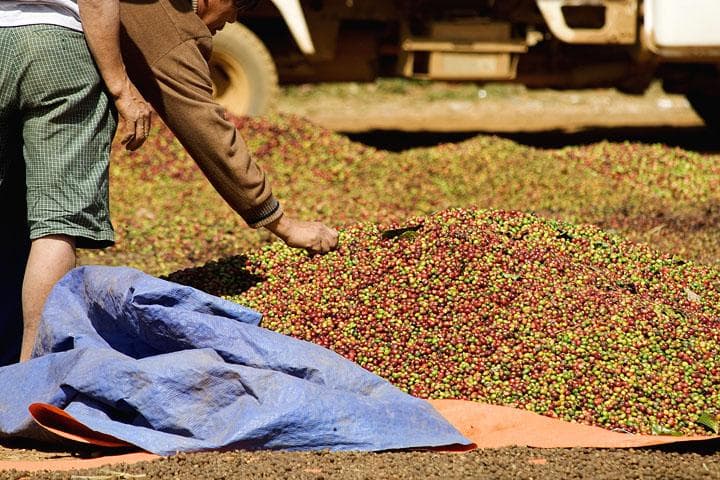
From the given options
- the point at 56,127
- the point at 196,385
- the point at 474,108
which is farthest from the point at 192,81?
the point at 474,108

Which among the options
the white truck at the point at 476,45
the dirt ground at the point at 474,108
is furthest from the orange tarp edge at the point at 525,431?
the dirt ground at the point at 474,108

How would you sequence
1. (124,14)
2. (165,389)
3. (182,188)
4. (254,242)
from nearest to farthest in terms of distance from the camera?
1. (165,389)
2. (124,14)
3. (254,242)
4. (182,188)

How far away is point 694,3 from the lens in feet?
24.8

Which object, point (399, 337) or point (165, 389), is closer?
point (165, 389)

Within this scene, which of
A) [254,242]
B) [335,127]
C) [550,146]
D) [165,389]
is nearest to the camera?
[165,389]

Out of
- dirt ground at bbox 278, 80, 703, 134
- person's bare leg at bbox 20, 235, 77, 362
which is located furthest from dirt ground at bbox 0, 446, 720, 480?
dirt ground at bbox 278, 80, 703, 134

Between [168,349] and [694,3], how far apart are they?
5656mm

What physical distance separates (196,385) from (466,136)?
705 centimetres

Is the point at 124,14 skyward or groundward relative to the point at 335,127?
skyward

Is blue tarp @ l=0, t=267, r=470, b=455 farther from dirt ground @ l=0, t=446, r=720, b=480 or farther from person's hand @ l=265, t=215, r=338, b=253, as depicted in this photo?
person's hand @ l=265, t=215, r=338, b=253

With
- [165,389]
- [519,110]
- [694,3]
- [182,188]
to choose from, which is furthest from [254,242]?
[519,110]

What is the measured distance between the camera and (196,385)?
299 centimetres

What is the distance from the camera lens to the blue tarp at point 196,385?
2.97 meters

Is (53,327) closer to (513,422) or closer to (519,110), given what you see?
(513,422)
